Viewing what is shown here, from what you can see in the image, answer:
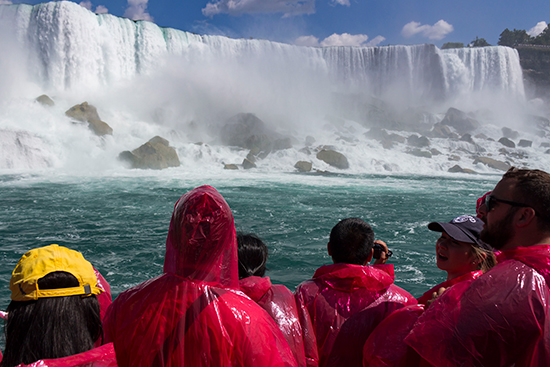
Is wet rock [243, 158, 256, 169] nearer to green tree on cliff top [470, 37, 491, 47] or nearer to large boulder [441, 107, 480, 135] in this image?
large boulder [441, 107, 480, 135]

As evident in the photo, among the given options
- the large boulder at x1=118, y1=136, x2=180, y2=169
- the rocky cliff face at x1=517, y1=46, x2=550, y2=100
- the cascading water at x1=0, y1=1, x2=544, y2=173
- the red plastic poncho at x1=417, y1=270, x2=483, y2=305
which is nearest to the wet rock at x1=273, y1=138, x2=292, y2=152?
the cascading water at x1=0, y1=1, x2=544, y2=173

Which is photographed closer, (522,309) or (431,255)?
(522,309)

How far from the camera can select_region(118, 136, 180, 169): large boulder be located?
19031 millimetres

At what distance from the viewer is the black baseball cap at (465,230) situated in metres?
1.75

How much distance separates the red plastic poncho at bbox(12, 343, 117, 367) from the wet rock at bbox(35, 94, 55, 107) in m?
24.6

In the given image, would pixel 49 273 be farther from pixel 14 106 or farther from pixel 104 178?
pixel 14 106

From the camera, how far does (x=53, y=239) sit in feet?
21.6

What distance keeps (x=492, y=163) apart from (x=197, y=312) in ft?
97.3

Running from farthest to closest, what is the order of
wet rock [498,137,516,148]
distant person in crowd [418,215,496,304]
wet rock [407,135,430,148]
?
wet rock [498,137,516,148] → wet rock [407,135,430,148] → distant person in crowd [418,215,496,304]

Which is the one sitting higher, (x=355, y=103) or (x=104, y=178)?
(x=355, y=103)

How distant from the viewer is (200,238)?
106 cm

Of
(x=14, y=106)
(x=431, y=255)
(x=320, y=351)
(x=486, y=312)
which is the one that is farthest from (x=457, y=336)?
(x=14, y=106)

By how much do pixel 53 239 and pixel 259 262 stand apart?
6020 millimetres

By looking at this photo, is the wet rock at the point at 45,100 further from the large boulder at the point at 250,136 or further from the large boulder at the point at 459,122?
the large boulder at the point at 459,122
